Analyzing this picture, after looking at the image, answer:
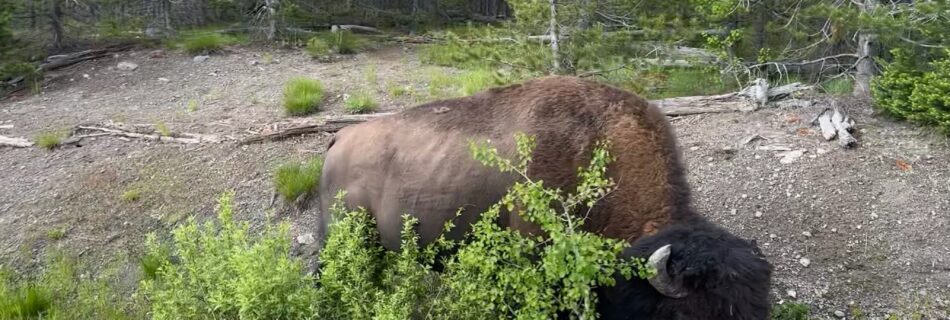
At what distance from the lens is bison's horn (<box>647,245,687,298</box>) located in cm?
335

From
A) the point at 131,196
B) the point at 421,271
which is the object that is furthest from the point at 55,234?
the point at 421,271

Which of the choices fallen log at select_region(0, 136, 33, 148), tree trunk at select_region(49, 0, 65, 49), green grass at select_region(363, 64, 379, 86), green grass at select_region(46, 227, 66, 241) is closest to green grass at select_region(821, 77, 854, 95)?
green grass at select_region(363, 64, 379, 86)

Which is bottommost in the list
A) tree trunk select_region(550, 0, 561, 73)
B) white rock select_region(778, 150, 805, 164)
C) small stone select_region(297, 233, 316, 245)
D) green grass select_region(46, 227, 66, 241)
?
green grass select_region(46, 227, 66, 241)

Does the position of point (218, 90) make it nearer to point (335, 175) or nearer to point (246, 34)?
point (246, 34)

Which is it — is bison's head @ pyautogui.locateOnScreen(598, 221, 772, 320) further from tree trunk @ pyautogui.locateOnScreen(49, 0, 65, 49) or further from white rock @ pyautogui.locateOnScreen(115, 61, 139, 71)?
tree trunk @ pyautogui.locateOnScreen(49, 0, 65, 49)

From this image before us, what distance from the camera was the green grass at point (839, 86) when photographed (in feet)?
30.3

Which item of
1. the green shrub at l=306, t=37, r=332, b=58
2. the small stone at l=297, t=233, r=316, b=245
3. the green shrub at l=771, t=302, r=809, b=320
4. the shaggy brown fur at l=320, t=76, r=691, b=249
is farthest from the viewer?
the green shrub at l=306, t=37, r=332, b=58

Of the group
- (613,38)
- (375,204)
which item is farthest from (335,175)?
(613,38)

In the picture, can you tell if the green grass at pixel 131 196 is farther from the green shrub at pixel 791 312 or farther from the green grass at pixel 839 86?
the green grass at pixel 839 86

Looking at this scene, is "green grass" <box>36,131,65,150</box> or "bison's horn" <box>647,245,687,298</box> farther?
"green grass" <box>36,131,65,150</box>

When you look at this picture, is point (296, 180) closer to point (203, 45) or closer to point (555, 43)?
point (555, 43)

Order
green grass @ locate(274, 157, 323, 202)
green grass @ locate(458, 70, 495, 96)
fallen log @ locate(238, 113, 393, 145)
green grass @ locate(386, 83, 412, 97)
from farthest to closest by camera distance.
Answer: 1. green grass @ locate(386, 83, 412, 97)
2. green grass @ locate(458, 70, 495, 96)
3. fallen log @ locate(238, 113, 393, 145)
4. green grass @ locate(274, 157, 323, 202)

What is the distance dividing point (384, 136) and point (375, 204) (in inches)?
21.0

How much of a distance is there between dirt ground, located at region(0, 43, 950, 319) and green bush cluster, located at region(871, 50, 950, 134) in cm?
20
